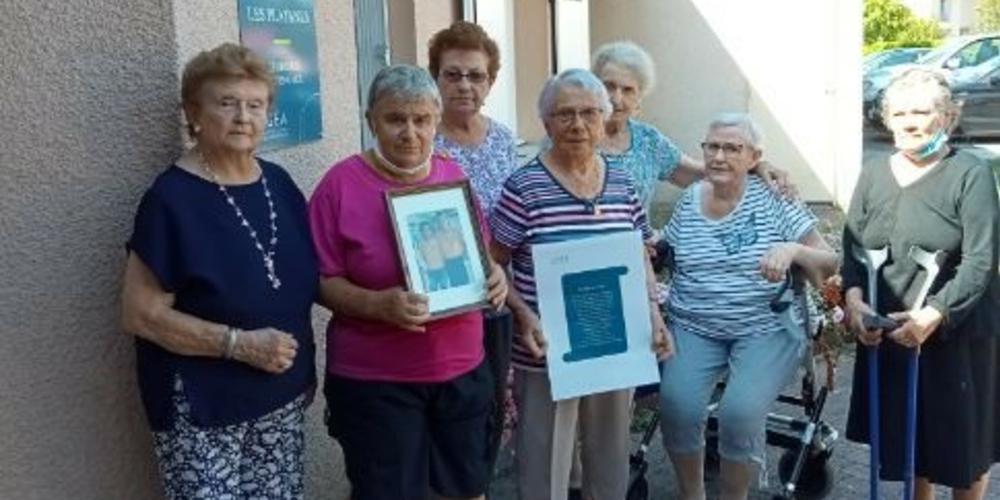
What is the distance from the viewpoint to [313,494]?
390 centimetres

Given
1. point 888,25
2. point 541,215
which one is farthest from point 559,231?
point 888,25

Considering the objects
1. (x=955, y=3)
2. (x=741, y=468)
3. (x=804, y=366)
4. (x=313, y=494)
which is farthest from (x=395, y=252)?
(x=955, y=3)

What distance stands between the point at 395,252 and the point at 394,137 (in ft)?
1.07

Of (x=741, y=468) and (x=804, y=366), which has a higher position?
(x=804, y=366)

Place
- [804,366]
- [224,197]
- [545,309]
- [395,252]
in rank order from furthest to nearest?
[804,366] < [545,309] < [395,252] < [224,197]

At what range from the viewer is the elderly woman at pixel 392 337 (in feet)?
9.36

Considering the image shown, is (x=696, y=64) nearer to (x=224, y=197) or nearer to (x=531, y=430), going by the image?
(x=531, y=430)

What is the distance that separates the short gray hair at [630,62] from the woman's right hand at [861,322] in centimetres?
129

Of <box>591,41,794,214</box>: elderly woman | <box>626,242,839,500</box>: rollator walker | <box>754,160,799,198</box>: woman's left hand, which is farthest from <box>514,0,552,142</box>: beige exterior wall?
<box>754,160,799,198</box>: woman's left hand

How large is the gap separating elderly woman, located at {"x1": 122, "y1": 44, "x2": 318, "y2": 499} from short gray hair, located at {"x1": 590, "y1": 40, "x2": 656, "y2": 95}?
1.97 m

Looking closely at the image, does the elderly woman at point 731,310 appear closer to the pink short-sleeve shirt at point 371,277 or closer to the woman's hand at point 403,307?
the pink short-sleeve shirt at point 371,277

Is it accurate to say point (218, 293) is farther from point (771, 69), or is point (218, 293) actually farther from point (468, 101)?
point (771, 69)

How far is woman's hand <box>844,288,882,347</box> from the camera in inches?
139

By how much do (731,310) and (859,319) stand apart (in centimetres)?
47
